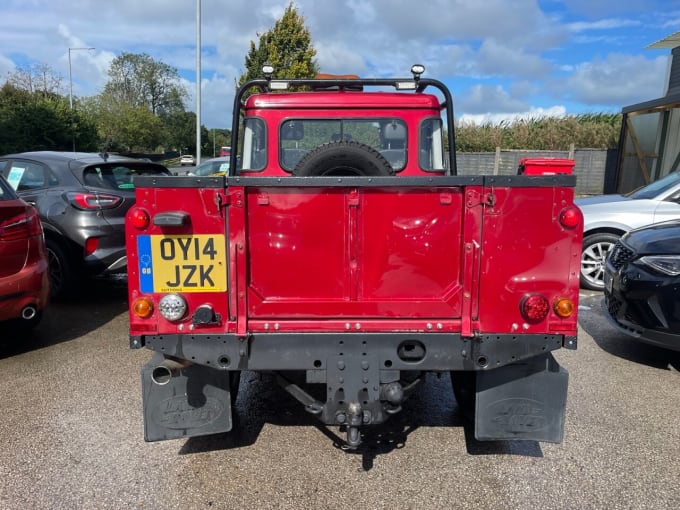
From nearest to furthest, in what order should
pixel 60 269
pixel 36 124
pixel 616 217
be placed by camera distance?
pixel 60 269 → pixel 616 217 → pixel 36 124

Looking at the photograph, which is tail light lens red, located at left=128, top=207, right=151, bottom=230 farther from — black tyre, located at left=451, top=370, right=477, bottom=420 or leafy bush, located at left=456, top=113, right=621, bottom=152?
leafy bush, located at left=456, top=113, right=621, bottom=152

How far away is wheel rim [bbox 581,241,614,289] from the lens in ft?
25.5

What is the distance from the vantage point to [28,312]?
4.85 metres

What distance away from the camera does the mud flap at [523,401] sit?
3064 millimetres

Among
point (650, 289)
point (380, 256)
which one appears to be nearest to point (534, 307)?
point (380, 256)

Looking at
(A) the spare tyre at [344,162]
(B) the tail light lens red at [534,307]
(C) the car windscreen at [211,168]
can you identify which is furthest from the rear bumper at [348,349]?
(C) the car windscreen at [211,168]

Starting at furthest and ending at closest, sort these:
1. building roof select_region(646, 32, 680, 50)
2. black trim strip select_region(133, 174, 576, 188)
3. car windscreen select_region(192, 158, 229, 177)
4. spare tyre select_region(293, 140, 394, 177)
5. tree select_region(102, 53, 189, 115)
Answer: tree select_region(102, 53, 189, 115)
building roof select_region(646, 32, 680, 50)
car windscreen select_region(192, 158, 229, 177)
spare tyre select_region(293, 140, 394, 177)
black trim strip select_region(133, 174, 576, 188)

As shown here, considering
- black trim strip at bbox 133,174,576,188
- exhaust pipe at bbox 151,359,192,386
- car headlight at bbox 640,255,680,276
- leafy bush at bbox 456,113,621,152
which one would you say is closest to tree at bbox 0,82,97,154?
leafy bush at bbox 456,113,621,152

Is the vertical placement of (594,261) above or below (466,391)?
above

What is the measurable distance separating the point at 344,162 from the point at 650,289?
2.98 metres

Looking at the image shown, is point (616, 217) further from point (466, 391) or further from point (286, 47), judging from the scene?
point (286, 47)

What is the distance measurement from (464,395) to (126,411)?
239 centimetres

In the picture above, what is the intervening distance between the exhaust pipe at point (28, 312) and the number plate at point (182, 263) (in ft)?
8.73

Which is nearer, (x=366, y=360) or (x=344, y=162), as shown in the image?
(x=366, y=360)
